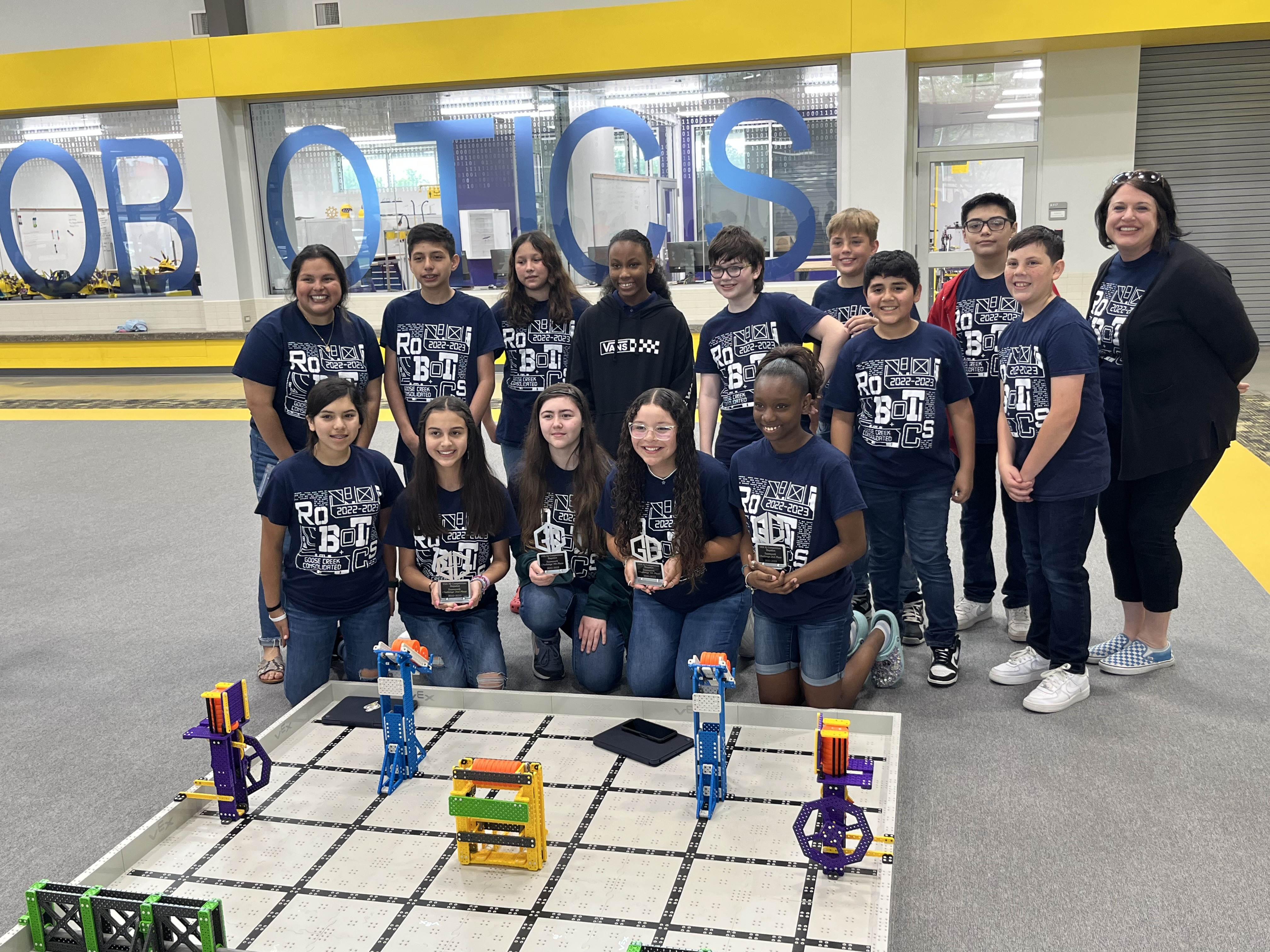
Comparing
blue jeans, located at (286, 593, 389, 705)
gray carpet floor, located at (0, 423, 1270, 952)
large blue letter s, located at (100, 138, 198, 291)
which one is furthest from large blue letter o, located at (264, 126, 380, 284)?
blue jeans, located at (286, 593, 389, 705)

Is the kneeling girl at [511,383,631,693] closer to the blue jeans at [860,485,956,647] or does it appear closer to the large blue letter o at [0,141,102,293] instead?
the blue jeans at [860,485,956,647]

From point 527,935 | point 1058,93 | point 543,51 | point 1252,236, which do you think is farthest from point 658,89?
point 527,935

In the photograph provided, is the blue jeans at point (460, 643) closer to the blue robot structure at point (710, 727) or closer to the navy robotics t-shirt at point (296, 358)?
the navy robotics t-shirt at point (296, 358)

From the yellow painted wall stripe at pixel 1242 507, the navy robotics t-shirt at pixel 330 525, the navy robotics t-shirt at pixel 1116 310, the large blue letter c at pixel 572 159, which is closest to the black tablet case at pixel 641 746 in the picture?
the navy robotics t-shirt at pixel 330 525

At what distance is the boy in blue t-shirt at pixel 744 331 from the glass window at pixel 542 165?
625 centimetres

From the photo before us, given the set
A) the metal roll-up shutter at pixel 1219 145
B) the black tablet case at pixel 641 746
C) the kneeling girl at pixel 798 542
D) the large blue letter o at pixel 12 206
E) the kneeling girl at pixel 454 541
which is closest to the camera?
the black tablet case at pixel 641 746

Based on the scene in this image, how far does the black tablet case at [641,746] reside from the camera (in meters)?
2.71

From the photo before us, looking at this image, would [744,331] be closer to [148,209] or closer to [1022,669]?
[1022,669]

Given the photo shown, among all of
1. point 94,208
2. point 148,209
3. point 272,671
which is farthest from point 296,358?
point 94,208

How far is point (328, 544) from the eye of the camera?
3.33 metres

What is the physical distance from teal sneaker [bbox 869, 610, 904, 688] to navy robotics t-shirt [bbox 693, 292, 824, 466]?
0.80m

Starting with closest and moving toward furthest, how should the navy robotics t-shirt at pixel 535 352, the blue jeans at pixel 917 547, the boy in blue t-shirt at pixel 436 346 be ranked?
the blue jeans at pixel 917 547 → the boy in blue t-shirt at pixel 436 346 → the navy robotics t-shirt at pixel 535 352

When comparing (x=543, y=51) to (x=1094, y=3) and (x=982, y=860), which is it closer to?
(x=1094, y=3)

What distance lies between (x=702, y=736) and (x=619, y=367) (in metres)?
1.73
